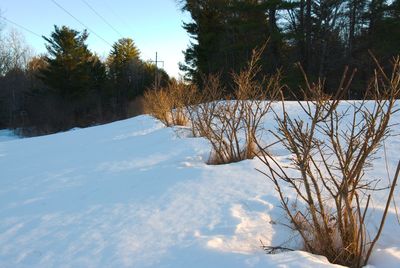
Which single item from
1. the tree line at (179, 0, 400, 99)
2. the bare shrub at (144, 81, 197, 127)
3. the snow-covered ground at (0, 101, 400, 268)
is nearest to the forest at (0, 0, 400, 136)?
the tree line at (179, 0, 400, 99)

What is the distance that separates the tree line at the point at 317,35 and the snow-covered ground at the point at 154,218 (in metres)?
16.0

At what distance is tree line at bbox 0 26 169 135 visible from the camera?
31.7m

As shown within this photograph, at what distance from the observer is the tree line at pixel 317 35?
20423 millimetres

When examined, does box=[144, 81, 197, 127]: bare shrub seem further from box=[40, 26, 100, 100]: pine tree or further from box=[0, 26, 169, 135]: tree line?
box=[40, 26, 100, 100]: pine tree

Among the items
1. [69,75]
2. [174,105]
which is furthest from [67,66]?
[174,105]

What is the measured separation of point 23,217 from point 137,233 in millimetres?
1323

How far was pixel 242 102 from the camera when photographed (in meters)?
5.34

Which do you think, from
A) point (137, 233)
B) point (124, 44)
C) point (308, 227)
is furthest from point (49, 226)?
point (124, 44)

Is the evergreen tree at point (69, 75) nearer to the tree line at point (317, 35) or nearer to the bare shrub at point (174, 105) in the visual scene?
the tree line at point (317, 35)

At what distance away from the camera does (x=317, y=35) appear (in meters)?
22.9

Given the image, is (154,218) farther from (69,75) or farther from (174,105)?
(69,75)

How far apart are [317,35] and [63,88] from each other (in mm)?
20421

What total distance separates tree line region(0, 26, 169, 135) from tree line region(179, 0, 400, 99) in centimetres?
677

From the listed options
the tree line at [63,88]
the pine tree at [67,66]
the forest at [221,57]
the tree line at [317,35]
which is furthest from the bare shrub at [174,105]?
the pine tree at [67,66]
